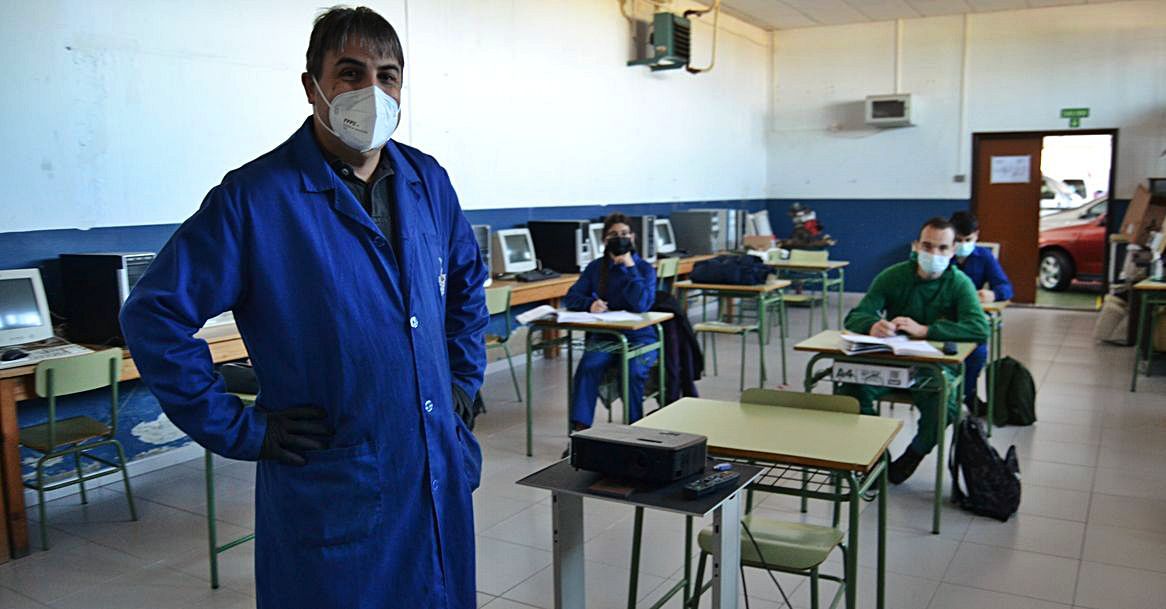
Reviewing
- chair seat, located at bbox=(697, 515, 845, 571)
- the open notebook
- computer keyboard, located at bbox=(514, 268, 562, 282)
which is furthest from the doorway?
chair seat, located at bbox=(697, 515, 845, 571)

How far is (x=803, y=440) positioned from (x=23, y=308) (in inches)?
131

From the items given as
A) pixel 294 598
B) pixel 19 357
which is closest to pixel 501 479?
pixel 19 357

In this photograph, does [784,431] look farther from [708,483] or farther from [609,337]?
[609,337]

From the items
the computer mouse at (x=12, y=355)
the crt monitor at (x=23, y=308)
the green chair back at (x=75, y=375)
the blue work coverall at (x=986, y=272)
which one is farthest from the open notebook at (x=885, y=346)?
the crt monitor at (x=23, y=308)

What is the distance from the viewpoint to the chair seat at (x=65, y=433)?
372 centimetres

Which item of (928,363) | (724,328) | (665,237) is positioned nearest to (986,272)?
(724,328)

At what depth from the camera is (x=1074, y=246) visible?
1069cm

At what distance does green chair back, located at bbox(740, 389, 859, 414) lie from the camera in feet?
9.40

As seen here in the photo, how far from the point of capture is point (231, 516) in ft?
12.8

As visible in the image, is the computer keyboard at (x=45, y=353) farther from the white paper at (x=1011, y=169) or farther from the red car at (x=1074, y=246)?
the red car at (x=1074, y=246)

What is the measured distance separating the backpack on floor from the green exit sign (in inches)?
233

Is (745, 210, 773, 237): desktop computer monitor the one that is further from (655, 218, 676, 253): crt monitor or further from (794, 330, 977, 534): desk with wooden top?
(794, 330, 977, 534): desk with wooden top

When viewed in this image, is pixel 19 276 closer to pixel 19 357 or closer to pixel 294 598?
pixel 19 357

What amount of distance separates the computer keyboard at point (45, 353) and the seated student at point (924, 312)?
328cm
